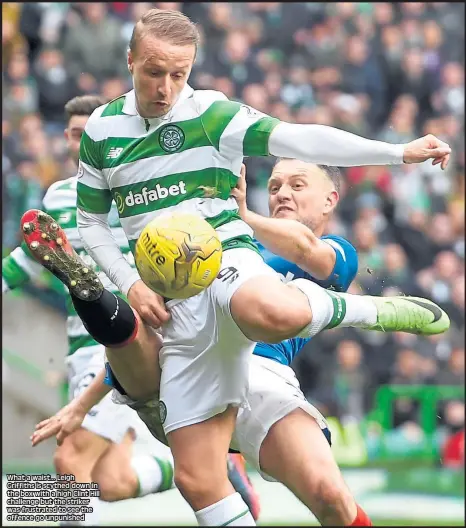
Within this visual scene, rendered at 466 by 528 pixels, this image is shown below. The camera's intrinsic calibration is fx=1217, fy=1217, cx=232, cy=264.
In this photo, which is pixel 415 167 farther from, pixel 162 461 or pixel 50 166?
pixel 162 461

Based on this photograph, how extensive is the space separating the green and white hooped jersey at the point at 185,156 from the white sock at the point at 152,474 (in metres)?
2.46

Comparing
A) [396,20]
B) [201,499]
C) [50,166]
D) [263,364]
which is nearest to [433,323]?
[263,364]

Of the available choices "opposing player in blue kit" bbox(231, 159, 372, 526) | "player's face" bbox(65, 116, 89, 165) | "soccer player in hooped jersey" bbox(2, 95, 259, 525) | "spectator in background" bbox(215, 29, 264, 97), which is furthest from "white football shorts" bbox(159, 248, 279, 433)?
"spectator in background" bbox(215, 29, 264, 97)

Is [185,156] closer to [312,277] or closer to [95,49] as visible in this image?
[312,277]

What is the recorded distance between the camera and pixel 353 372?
12.5 metres

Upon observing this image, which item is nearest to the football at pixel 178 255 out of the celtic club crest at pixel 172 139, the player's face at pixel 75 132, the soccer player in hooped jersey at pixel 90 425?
the celtic club crest at pixel 172 139

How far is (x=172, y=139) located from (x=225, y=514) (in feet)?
5.19

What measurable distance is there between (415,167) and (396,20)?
267 cm

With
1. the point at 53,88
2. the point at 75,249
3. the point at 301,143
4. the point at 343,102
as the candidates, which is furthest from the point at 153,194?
the point at 343,102

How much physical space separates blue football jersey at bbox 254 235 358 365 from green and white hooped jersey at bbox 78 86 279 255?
602 mm

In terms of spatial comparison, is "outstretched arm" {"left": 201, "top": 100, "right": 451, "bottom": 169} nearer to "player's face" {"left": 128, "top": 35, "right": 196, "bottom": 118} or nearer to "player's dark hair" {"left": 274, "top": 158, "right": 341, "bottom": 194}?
"player's face" {"left": 128, "top": 35, "right": 196, "bottom": 118}

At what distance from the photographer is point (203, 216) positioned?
511cm

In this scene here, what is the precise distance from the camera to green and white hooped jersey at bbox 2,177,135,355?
6.86m

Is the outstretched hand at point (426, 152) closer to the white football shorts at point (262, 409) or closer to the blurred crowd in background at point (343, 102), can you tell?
the white football shorts at point (262, 409)
